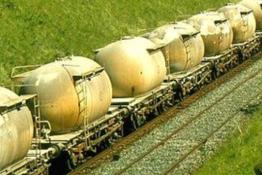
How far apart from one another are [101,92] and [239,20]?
21591mm

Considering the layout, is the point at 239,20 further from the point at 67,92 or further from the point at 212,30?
the point at 67,92

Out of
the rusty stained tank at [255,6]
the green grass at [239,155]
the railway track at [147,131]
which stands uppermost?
the rusty stained tank at [255,6]

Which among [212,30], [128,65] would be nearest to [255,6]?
[212,30]

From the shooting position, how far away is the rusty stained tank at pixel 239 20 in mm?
41906

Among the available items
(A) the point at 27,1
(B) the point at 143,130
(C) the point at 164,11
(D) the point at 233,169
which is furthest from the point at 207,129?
(C) the point at 164,11

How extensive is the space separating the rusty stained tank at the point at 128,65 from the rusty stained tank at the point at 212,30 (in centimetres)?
999

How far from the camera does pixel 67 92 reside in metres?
20.6

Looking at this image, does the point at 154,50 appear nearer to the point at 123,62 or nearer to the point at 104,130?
the point at 123,62

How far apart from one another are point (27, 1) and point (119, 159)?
18.7 metres

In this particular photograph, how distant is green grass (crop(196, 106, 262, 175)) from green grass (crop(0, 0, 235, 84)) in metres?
12.7

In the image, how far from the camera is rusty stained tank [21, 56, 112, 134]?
20281mm

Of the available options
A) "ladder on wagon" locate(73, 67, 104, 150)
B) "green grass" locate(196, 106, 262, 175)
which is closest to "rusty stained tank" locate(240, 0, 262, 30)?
"green grass" locate(196, 106, 262, 175)

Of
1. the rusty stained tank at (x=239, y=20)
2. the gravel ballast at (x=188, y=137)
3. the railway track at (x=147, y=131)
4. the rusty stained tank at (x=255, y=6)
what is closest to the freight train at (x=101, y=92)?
the railway track at (x=147, y=131)

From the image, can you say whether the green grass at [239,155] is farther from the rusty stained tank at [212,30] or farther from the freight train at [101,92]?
the rusty stained tank at [212,30]
